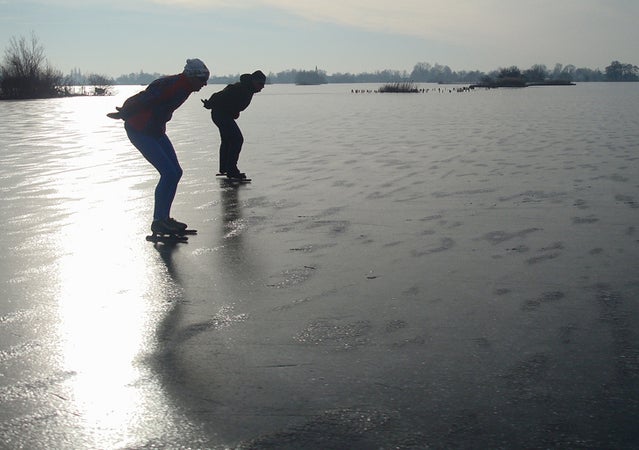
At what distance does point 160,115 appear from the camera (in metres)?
7.53

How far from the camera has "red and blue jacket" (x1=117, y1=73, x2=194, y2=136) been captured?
24.4 ft

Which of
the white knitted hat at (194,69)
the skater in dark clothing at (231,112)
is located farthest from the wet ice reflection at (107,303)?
the white knitted hat at (194,69)

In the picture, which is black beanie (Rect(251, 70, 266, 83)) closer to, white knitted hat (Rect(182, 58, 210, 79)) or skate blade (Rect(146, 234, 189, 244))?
white knitted hat (Rect(182, 58, 210, 79))

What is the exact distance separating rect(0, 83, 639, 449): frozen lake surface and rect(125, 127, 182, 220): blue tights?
0.39 m

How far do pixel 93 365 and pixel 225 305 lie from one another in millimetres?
1344

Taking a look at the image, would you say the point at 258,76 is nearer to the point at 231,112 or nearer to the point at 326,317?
the point at 231,112

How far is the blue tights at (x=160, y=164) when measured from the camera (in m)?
7.61

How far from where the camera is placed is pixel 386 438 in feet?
9.75

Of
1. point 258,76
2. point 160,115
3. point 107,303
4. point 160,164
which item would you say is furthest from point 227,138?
point 107,303

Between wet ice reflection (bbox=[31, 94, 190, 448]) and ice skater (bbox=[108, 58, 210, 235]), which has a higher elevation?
ice skater (bbox=[108, 58, 210, 235])

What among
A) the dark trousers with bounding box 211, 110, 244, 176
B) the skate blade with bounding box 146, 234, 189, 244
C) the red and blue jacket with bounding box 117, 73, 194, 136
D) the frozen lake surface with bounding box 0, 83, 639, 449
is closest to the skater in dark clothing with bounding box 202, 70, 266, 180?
the dark trousers with bounding box 211, 110, 244, 176

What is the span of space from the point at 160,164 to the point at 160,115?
0.53 metres

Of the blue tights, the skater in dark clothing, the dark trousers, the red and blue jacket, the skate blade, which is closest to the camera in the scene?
the skate blade

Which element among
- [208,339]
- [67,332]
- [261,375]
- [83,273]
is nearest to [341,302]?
[208,339]
